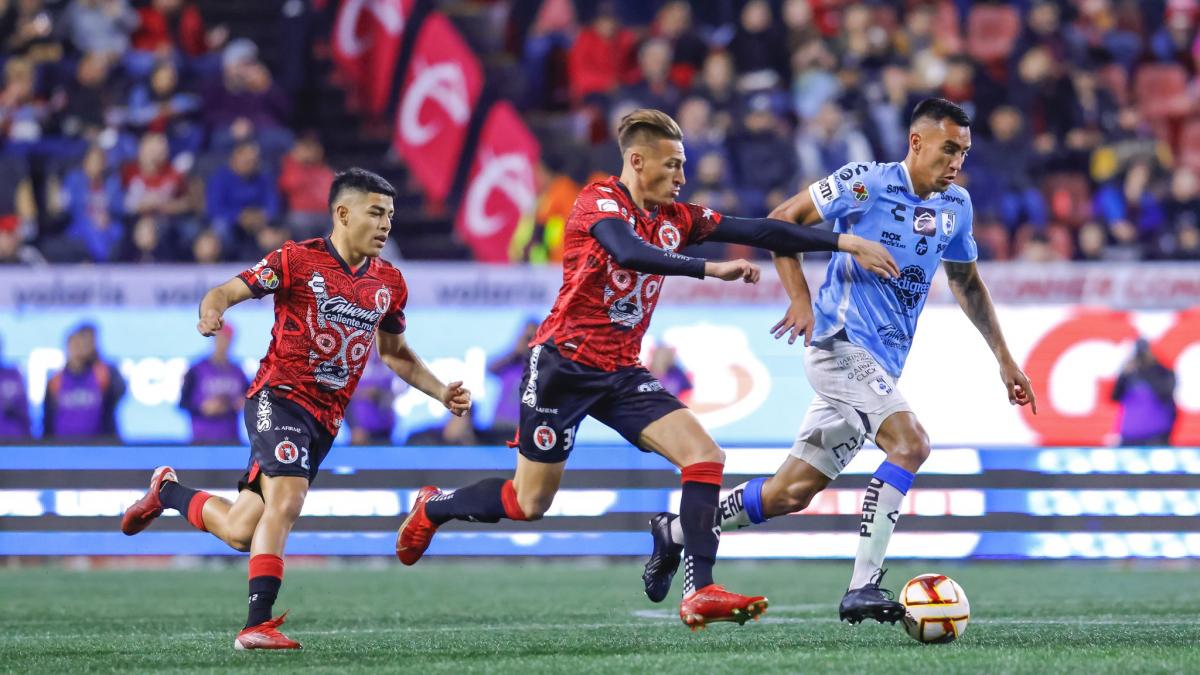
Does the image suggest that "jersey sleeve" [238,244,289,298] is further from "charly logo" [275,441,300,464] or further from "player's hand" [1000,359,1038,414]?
"player's hand" [1000,359,1038,414]

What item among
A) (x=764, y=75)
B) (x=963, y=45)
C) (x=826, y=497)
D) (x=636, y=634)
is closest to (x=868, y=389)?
(x=636, y=634)

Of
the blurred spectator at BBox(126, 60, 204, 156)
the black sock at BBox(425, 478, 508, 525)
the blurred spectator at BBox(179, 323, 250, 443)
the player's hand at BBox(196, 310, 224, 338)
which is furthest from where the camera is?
the blurred spectator at BBox(126, 60, 204, 156)

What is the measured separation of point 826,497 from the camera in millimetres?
13695

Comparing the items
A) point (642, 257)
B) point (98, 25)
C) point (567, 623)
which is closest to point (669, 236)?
point (642, 257)

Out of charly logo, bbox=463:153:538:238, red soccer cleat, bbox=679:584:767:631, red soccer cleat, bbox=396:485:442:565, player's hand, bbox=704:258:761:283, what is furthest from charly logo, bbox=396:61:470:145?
red soccer cleat, bbox=679:584:767:631

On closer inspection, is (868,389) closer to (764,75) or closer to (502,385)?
(502,385)

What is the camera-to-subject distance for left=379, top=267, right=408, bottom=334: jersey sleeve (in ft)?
26.0

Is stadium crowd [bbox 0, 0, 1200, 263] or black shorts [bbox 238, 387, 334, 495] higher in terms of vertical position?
stadium crowd [bbox 0, 0, 1200, 263]

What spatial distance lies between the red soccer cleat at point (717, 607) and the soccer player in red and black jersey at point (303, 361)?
1.56m

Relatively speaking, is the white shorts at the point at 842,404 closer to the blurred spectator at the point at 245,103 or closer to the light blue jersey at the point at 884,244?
the light blue jersey at the point at 884,244

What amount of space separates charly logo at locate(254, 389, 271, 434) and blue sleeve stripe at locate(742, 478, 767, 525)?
7.54 feet

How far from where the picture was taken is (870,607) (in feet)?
23.3

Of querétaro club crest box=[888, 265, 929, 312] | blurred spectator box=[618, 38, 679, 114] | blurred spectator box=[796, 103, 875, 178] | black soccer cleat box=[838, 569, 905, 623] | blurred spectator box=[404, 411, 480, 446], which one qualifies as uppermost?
blurred spectator box=[618, 38, 679, 114]

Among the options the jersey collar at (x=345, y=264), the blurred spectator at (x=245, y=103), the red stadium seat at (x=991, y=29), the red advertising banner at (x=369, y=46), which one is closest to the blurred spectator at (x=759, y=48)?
the red stadium seat at (x=991, y=29)
